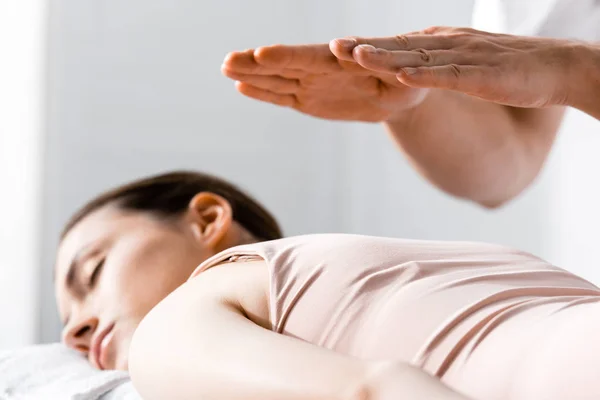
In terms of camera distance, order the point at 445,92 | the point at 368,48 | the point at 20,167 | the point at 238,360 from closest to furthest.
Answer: the point at 238,360 → the point at 368,48 → the point at 445,92 → the point at 20,167

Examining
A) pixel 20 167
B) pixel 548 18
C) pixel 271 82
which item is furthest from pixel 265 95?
pixel 20 167

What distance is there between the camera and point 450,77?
994 millimetres

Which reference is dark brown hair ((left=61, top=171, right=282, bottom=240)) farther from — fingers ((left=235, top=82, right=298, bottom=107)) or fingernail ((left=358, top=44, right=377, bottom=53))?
fingernail ((left=358, top=44, right=377, bottom=53))

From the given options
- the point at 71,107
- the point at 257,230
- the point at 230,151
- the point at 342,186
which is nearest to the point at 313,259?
the point at 257,230

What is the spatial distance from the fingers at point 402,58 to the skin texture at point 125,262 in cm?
51

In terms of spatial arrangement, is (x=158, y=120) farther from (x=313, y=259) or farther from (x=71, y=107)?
(x=313, y=259)

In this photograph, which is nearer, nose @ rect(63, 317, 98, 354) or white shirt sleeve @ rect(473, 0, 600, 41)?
nose @ rect(63, 317, 98, 354)

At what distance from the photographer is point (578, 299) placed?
2.72 feet

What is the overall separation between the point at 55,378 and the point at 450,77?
2.58ft

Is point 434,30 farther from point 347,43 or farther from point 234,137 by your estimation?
point 234,137

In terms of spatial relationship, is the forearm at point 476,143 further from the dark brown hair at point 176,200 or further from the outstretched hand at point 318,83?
the dark brown hair at point 176,200

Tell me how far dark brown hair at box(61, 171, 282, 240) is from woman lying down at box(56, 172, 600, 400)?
1.59ft

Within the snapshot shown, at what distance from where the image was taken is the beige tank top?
709 millimetres

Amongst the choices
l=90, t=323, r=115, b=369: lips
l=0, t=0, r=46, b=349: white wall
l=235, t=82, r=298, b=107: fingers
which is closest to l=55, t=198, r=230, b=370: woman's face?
l=90, t=323, r=115, b=369: lips
